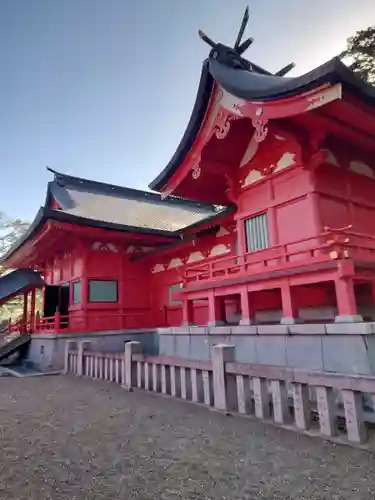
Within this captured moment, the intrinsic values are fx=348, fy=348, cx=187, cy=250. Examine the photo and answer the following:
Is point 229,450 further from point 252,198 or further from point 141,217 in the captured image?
point 141,217

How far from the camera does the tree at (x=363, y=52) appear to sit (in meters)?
13.0

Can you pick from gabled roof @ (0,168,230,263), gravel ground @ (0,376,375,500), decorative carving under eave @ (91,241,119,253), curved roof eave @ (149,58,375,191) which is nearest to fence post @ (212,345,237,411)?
gravel ground @ (0,376,375,500)

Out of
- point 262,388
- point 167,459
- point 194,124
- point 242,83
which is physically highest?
point 242,83

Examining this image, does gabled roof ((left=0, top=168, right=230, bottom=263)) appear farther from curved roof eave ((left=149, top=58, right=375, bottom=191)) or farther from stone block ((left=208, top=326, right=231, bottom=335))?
stone block ((left=208, top=326, right=231, bottom=335))

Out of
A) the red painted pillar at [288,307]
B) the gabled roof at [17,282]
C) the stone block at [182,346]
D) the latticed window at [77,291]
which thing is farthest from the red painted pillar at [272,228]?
the gabled roof at [17,282]

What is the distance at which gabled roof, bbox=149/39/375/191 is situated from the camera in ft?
18.3

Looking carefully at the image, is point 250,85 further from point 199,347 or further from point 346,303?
point 199,347

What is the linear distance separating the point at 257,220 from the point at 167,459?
6.50 m

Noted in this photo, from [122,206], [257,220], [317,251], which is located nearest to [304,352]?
[317,251]

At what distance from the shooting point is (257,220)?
350 inches

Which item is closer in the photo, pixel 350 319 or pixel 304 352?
pixel 350 319

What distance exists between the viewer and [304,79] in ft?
19.2

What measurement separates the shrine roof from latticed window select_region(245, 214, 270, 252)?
258 cm

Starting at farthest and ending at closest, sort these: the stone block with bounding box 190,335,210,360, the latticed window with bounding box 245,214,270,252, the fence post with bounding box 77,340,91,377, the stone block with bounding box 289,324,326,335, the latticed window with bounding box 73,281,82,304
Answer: the latticed window with bounding box 73,281,82,304 → the fence post with bounding box 77,340,91,377 → the latticed window with bounding box 245,214,270,252 → the stone block with bounding box 190,335,210,360 → the stone block with bounding box 289,324,326,335
